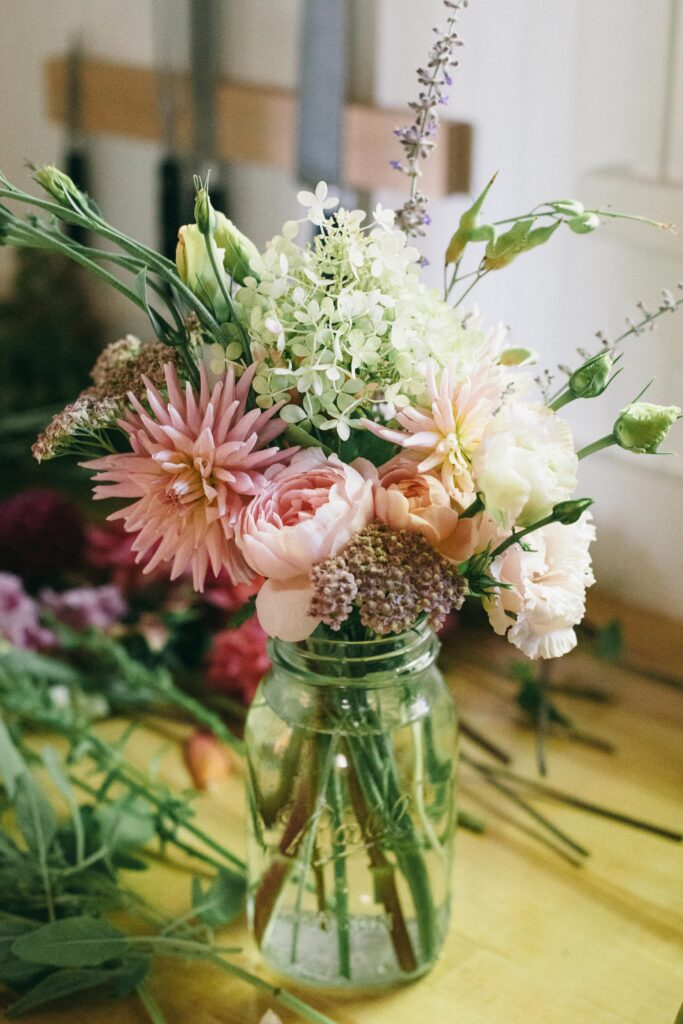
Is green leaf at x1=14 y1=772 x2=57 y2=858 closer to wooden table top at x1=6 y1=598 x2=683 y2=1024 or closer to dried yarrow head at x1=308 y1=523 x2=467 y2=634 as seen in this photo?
wooden table top at x1=6 y1=598 x2=683 y2=1024

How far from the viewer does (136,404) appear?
601 millimetres

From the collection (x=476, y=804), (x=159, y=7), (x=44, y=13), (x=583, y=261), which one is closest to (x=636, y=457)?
(x=583, y=261)

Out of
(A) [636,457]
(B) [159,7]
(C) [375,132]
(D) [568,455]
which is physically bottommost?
(A) [636,457]

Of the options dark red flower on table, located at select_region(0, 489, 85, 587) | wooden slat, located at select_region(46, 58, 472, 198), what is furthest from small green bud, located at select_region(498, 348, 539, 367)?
dark red flower on table, located at select_region(0, 489, 85, 587)

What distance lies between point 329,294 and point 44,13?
4.22ft

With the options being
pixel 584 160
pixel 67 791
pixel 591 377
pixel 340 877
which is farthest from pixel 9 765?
pixel 584 160

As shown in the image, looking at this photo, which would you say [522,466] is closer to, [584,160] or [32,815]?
[32,815]

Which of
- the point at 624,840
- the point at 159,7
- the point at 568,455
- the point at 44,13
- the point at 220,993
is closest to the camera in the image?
the point at 568,455

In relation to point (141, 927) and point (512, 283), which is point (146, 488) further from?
point (512, 283)

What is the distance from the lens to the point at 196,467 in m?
0.61

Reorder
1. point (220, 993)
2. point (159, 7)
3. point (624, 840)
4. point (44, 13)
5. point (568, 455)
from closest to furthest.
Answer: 1. point (568, 455)
2. point (220, 993)
3. point (624, 840)
4. point (159, 7)
5. point (44, 13)

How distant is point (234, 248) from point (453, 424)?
154mm

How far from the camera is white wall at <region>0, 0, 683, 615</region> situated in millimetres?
1049

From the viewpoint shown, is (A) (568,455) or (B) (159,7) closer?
(A) (568,455)
